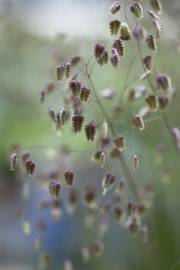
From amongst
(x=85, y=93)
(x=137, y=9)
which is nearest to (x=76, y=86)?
(x=85, y=93)

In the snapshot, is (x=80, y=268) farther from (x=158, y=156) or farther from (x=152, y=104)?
(x=152, y=104)

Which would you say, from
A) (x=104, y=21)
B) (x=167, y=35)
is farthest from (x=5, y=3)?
(x=167, y=35)

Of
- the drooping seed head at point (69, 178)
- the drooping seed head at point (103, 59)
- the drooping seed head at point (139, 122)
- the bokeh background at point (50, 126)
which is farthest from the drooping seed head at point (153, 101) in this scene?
the bokeh background at point (50, 126)

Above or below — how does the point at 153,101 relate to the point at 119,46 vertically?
below

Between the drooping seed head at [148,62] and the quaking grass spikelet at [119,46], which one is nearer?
the quaking grass spikelet at [119,46]

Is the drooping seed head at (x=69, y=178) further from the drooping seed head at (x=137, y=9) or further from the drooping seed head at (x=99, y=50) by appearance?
the drooping seed head at (x=137, y=9)

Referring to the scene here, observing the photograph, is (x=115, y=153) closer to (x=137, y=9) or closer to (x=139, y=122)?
(x=139, y=122)

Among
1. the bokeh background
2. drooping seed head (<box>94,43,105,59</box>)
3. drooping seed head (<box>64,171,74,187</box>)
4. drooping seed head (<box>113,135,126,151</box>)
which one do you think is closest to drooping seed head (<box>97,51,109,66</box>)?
drooping seed head (<box>94,43,105,59</box>)

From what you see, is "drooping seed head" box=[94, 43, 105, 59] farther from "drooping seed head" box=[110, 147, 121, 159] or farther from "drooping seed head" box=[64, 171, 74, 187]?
"drooping seed head" box=[110, 147, 121, 159]
